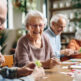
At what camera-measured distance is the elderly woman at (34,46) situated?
1956 mm

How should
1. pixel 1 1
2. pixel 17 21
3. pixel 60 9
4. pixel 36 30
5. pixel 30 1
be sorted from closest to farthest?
1. pixel 1 1
2. pixel 36 30
3. pixel 17 21
4. pixel 30 1
5. pixel 60 9

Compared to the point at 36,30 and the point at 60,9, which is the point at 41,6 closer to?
the point at 60,9

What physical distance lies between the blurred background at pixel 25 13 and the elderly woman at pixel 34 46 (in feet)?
9.86

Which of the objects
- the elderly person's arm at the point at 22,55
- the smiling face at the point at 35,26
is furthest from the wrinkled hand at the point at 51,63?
the smiling face at the point at 35,26

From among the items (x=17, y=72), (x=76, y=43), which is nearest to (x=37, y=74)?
(x=17, y=72)

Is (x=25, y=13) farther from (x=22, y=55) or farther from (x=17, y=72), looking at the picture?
(x=17, y=72)

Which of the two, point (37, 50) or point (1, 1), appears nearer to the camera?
point (1, 1)

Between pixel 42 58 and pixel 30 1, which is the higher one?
pixel 30 1

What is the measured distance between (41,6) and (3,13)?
6041mm

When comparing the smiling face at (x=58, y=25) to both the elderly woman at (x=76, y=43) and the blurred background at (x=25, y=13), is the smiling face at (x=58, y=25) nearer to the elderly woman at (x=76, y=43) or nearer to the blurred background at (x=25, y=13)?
the elderly woman at (x=76, y=43)

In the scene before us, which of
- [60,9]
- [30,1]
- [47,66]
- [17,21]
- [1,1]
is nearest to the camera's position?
[1,1]

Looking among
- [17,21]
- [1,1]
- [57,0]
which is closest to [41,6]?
[57,0]

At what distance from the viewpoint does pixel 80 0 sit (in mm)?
6371

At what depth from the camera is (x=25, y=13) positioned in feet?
19.5
